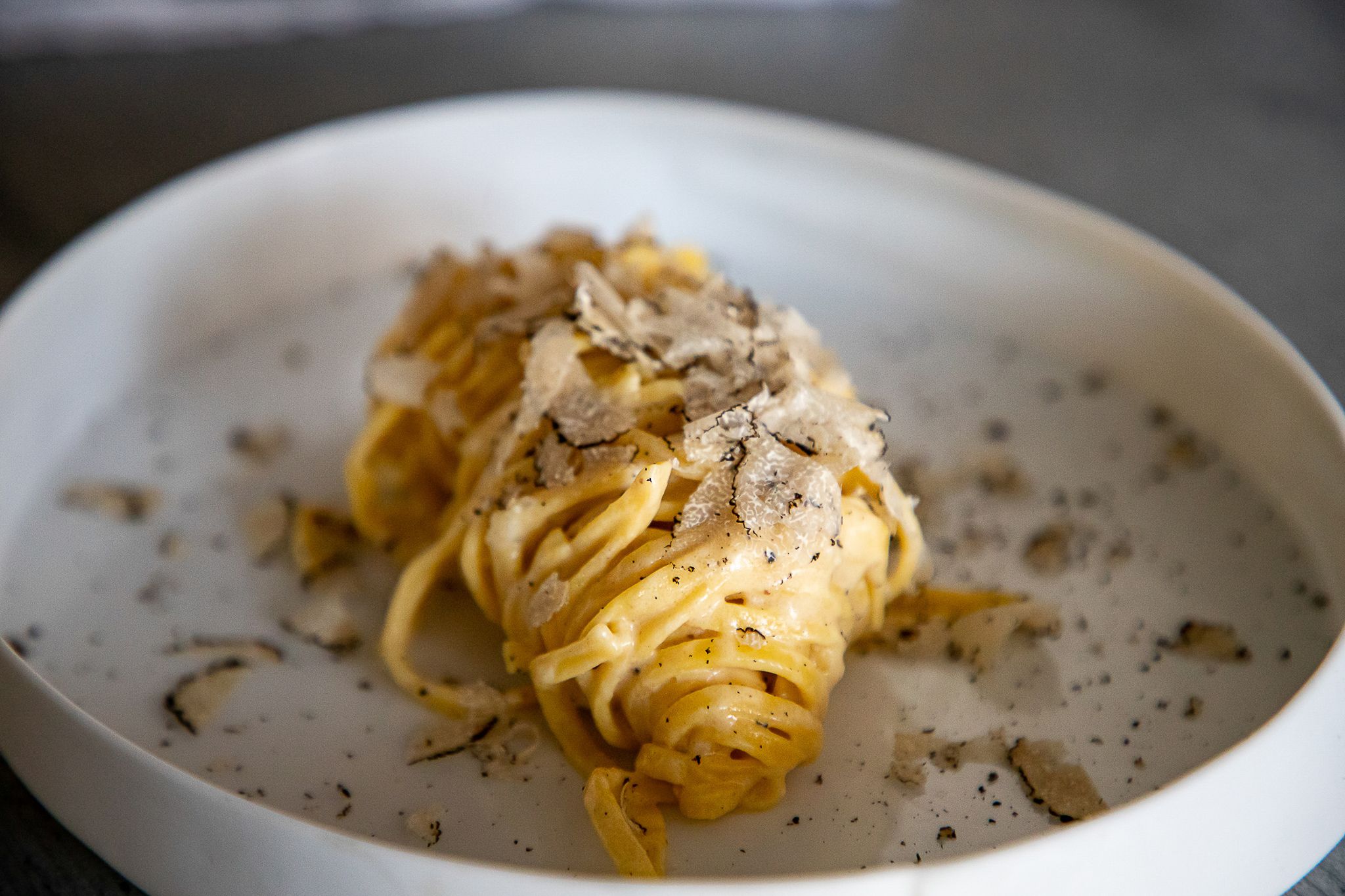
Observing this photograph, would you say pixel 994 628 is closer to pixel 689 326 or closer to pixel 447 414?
pixel 689 326


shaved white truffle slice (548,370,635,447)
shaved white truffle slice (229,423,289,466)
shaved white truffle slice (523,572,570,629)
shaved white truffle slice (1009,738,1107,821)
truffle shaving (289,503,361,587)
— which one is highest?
shaved white truffle slice (548,370,635,447)

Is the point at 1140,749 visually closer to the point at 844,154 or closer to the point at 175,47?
the point at 844,154

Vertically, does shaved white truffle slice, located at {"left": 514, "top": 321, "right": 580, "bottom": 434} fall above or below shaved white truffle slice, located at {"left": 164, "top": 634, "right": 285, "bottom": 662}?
above

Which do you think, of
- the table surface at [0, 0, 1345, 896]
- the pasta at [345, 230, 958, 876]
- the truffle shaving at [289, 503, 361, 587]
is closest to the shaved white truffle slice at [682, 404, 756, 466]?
the pasta at [345, 230, 958, 876]

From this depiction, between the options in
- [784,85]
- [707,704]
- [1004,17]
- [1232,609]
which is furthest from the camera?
[1004,17]

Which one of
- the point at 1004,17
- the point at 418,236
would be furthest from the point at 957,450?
the point at 1004,17

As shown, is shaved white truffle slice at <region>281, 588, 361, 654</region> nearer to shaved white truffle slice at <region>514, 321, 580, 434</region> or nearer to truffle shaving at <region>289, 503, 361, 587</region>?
truffle shaving at <region>289, 503, 361, 587</region>
